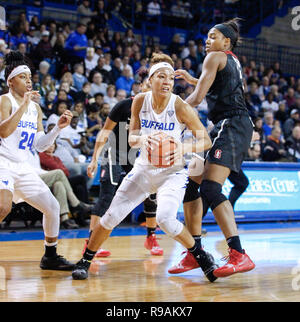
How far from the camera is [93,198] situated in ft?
35.1

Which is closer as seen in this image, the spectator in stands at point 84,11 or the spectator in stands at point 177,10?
the spectator in stands at point 84,11

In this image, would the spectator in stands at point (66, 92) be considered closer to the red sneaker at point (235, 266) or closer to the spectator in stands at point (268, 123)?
the spectator in stands at point (268, 123)

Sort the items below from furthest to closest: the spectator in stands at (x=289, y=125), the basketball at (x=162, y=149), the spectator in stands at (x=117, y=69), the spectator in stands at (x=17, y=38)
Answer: the spectator in stands at (x=289, y=125), the spectator in stands at (x=117, y=69), the spectator in stands at (x=17, y=38), the basketball at (x=162, y=149)

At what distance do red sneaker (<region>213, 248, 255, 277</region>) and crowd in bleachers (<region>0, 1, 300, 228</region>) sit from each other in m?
5.02

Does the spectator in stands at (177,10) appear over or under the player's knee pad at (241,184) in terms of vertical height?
over

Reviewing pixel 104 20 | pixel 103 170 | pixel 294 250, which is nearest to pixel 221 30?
pixel 103 170

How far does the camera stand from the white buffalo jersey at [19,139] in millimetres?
5195

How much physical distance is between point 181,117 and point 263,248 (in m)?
3.10

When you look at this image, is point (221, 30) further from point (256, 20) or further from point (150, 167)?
point (256, 20)

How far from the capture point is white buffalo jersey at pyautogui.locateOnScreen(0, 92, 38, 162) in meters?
5.20

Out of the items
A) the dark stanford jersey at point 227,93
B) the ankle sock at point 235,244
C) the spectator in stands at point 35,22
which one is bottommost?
the ankle sock at point 235,244

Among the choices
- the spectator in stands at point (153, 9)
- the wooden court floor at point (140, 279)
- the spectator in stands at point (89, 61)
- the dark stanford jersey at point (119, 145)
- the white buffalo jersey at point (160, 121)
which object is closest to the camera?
the wooden court floor at point (140, 279)

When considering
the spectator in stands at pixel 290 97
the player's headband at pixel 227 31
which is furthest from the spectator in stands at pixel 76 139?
the spectator in stands at pixel 290 97

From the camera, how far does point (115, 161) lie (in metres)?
6.81
